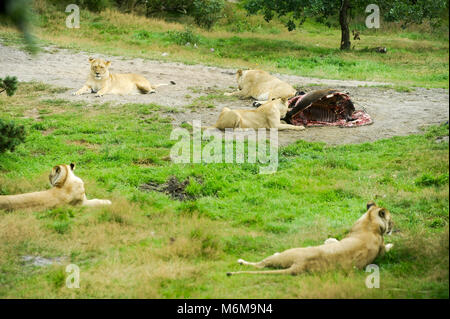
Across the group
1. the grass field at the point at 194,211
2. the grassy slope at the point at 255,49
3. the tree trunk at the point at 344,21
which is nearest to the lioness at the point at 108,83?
the grass field at the point at 194,211

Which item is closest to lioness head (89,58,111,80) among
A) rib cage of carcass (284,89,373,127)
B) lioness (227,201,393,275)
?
rib cage of carcass (284,89,373,127)

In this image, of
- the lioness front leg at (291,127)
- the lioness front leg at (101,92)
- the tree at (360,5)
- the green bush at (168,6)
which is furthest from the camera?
the green bush at (168,6)

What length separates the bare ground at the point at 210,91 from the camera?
13172 mm

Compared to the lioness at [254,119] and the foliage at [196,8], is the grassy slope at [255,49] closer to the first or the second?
the foliage at [196,8]

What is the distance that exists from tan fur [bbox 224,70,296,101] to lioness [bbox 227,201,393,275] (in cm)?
933

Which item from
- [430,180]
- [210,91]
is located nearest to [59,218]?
[430,180]

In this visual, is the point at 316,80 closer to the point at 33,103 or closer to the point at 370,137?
the point at 370,137

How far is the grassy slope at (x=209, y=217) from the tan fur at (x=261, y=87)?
384 cm

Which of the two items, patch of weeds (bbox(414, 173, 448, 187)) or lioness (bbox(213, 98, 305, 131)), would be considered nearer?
patch of weeds (bbox(414, 173, 448, 187))

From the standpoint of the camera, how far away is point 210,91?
17.0m

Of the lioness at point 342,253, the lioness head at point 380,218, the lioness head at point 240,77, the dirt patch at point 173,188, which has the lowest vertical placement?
the dirt patch at point 173,188

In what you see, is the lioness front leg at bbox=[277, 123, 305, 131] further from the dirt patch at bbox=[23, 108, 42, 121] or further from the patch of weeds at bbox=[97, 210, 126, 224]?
the patch of weeds at bbox=[97, 210, 126, 224]

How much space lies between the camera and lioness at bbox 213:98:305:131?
12812mm

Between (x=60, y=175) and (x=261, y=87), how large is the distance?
880 centimetres
